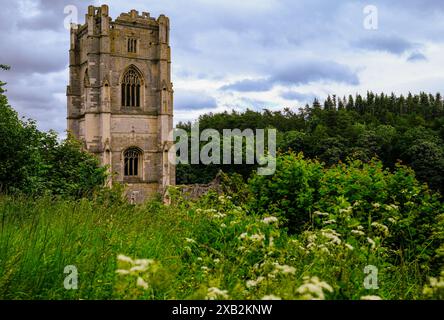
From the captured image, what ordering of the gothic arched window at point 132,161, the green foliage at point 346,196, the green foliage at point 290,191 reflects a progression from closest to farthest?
the green foliage at point 346,196 < the green foliage at point 290,191 < the gothic arched window at point 132,161

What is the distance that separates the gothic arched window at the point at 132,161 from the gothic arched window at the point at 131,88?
204 inches

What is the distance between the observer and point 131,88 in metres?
59.5

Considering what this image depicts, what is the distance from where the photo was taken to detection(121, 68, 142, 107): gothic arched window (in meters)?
59.2

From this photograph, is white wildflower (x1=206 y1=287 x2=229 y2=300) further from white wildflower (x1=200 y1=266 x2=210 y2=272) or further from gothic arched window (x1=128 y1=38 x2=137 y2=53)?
gothic arched window (x1=128 y1=38 x2=137 y2=53)

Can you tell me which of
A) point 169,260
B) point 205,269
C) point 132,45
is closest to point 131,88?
point 132,45

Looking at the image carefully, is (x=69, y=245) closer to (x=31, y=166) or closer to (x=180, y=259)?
(x=180, y=259)

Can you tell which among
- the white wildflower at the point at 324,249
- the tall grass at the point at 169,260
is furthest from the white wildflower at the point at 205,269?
the white wildflower at the point at 324,249

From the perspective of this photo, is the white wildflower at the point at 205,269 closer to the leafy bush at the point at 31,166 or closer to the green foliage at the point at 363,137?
the leafy bush at the point at 31,166

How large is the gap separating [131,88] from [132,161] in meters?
8.03

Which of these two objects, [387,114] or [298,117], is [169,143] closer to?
[387,114]

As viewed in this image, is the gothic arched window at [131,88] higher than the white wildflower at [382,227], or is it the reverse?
the gothic arched window at [131,88]

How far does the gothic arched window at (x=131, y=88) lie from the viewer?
59.2 m

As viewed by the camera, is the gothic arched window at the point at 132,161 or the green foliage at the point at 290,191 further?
the gothic arched window at the point at 132,161

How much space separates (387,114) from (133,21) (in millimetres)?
57250
